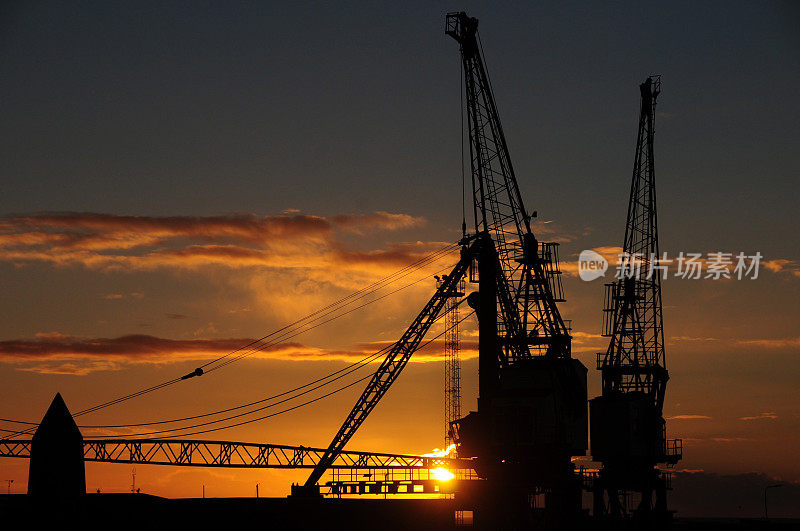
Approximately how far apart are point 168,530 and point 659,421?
182ft

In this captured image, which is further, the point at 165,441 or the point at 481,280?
the point at 165,441

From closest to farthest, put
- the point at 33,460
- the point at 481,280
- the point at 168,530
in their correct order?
the point at 33,460, the point at 168,530, the point at 481,280

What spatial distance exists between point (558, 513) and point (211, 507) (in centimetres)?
3400

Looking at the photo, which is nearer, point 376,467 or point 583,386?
point 583,386

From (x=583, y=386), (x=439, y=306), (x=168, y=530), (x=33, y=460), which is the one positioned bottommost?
(x=168, y=530)

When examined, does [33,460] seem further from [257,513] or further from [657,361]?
[657,361]

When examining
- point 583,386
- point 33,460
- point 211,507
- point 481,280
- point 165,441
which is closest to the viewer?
point 33,460

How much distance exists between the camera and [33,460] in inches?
3435

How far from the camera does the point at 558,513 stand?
339 feet

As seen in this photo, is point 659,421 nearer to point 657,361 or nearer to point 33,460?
point 657,361

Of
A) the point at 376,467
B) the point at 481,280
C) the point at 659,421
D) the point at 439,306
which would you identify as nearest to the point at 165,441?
the point at 376,467

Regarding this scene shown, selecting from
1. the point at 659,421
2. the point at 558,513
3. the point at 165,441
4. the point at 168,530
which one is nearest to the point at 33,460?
the point at 168,530

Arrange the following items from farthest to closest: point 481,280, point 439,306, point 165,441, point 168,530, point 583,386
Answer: point 165,441
point 439,306
point 481,280
point 583,386
point 168,530

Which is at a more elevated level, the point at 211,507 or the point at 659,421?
the point at 659,421
